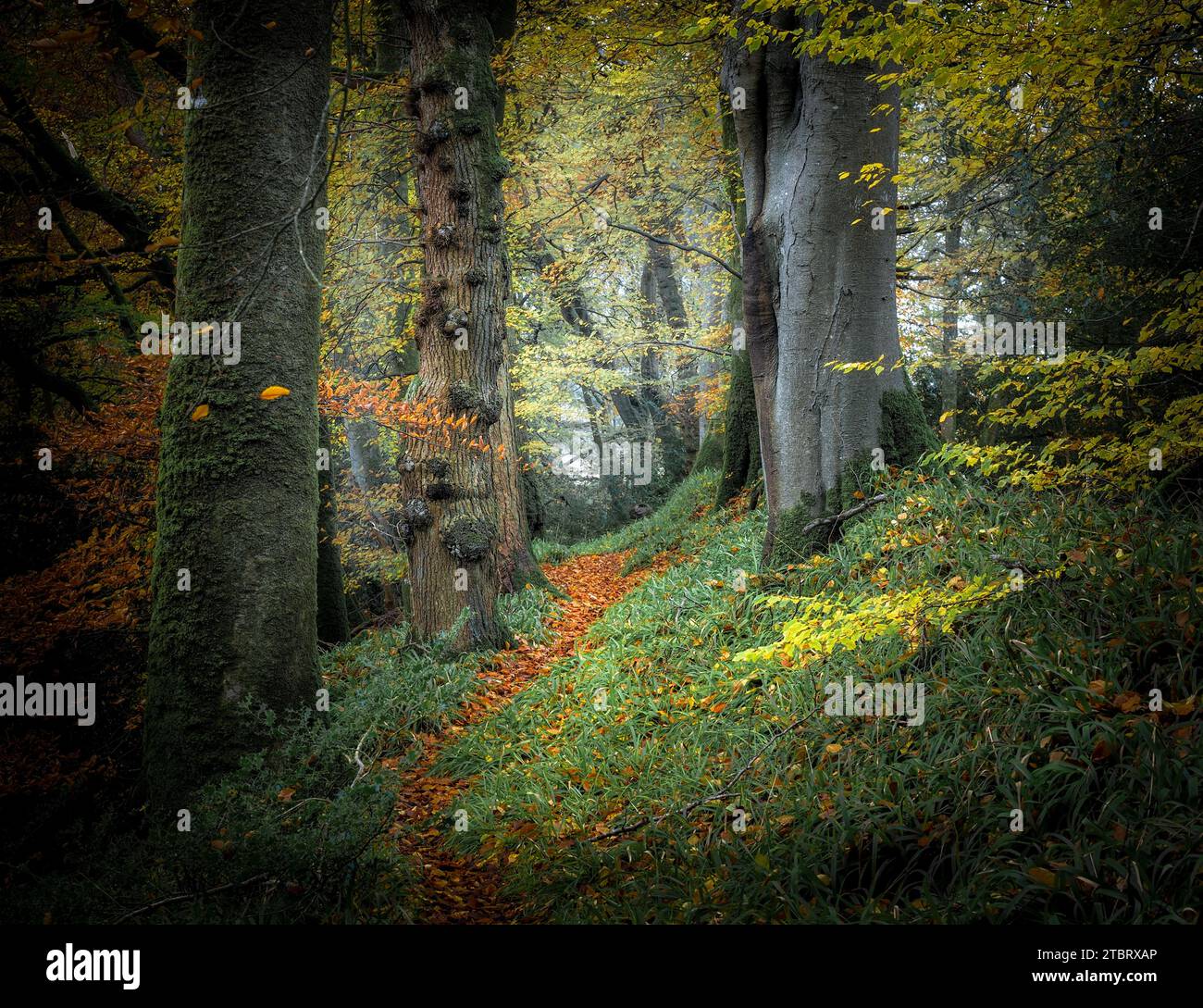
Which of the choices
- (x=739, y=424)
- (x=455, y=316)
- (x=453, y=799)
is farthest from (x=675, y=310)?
(x=453, y=799)

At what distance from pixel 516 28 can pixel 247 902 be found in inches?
396

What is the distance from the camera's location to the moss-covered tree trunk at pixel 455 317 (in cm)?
595

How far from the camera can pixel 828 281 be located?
524 cm

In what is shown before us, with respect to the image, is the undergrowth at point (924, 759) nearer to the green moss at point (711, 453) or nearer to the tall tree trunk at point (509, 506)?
the tall tree trunk at point (509, 506)

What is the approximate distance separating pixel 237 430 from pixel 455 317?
9.15 feet

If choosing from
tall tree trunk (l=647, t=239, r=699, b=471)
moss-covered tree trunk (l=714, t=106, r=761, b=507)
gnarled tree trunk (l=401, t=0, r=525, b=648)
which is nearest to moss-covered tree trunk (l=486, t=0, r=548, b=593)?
gnarled tree trunk (l=401, t=0, r=525, b=648)

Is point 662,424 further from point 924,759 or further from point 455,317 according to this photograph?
point 924,759

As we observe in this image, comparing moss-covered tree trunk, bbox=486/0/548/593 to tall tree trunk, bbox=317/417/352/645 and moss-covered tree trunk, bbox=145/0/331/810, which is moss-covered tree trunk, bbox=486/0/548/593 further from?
moss-covered tree trunk, bbox=145/0/331/810

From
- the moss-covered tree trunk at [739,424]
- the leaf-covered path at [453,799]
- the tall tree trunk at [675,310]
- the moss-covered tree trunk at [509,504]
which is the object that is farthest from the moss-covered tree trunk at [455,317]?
the tall tree trunk at [675,310]

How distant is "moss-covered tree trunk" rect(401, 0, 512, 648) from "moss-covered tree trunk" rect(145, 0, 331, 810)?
6.66 feet

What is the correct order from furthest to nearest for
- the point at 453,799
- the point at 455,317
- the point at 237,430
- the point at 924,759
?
the point at 455,317 → the point at 453,799 → the point at 237,430 → the point at 924,759

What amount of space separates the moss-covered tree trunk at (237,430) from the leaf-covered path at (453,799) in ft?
3.62

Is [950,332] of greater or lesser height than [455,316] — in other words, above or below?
above
